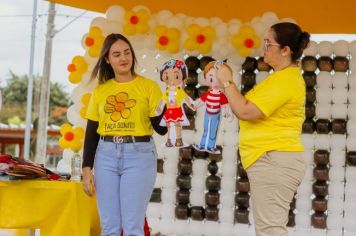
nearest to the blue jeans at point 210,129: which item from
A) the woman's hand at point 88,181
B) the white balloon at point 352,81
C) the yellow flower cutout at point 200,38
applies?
the woman's hand at point 88,181

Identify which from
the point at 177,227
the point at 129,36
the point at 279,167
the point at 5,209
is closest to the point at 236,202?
the point at 177,227

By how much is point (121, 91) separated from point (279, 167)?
93 cm

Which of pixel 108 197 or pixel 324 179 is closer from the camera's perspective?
pixel 108 197

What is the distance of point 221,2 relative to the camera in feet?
18.9

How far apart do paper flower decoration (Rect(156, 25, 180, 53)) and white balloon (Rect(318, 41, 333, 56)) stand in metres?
1.38

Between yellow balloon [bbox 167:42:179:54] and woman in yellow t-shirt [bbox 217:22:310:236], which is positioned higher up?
yellow balloon [bbox 167:42:179:54]

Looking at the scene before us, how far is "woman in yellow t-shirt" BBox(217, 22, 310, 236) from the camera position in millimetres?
2637

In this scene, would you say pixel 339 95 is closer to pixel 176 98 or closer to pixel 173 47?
pixel 173 47

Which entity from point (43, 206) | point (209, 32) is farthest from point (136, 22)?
point (43, 206)

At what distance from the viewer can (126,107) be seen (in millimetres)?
3023

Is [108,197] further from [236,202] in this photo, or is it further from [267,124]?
[236,202]

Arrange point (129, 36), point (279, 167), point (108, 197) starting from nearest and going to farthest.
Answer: point (279, 167) → point (108, 197) → point (129, 36)

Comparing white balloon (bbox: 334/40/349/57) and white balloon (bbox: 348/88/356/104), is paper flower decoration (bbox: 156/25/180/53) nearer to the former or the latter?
white balloon (bbox: 334/40/349/57)

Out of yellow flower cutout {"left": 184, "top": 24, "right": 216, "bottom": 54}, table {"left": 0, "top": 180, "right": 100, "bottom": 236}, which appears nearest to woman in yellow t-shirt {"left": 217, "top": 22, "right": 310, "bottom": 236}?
table {"left": 0, "top": 180, "right": 100, "bottom": 236}
